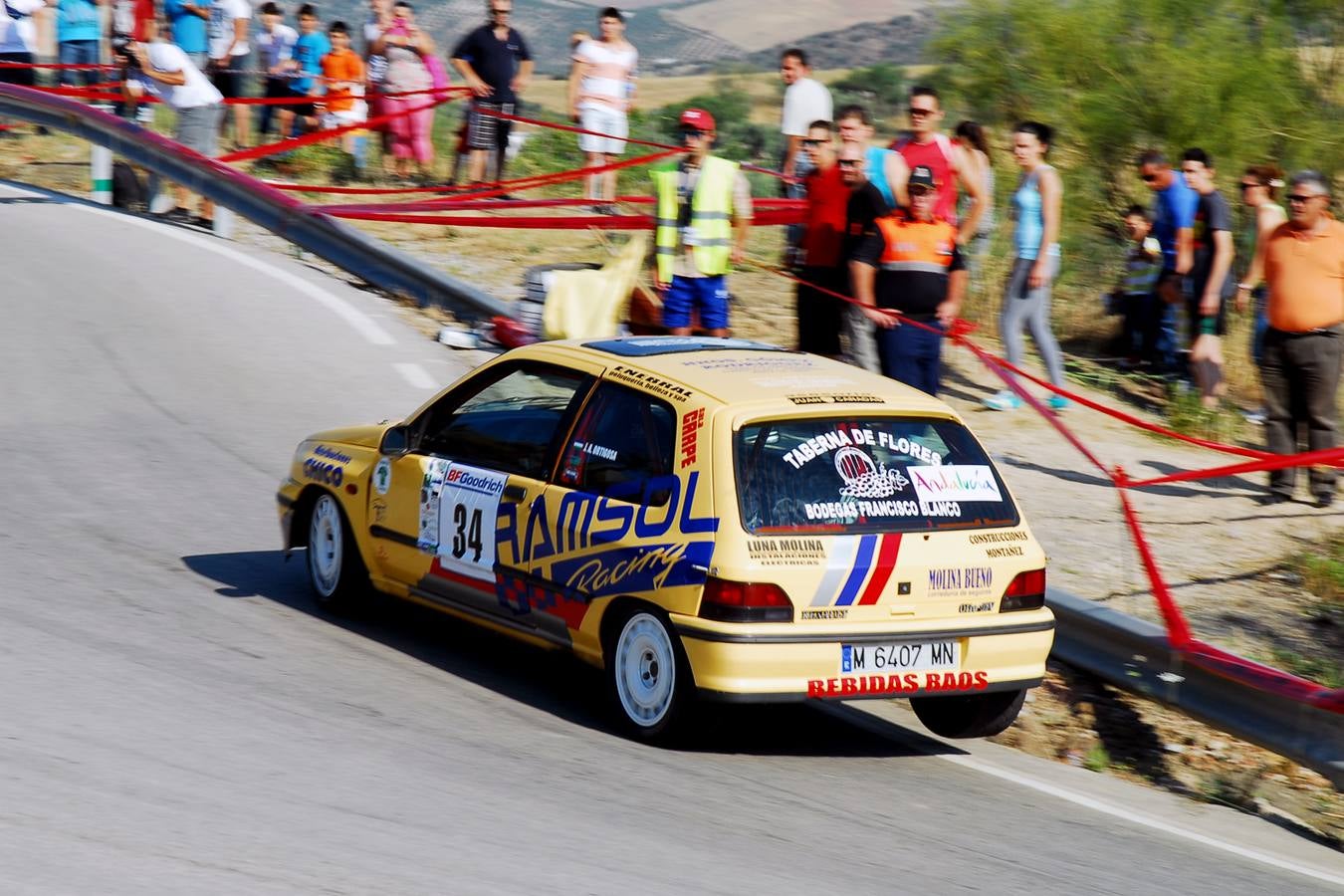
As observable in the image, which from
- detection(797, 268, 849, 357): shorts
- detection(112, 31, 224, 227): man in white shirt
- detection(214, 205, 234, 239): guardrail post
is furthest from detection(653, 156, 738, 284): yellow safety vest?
detection(112, 31, 224, 227): man in white shirt

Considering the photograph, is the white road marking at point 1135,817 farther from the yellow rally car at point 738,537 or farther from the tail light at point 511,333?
the tail light at point 511,333

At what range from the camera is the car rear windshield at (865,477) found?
6.82m

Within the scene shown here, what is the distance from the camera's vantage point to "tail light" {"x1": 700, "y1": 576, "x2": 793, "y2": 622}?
6.59 meters

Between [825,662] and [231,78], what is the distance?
1553 centimetres

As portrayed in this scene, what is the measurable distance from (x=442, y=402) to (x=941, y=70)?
587 inches

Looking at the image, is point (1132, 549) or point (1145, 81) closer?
point (1132, 549)

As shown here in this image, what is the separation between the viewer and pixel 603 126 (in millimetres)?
17859

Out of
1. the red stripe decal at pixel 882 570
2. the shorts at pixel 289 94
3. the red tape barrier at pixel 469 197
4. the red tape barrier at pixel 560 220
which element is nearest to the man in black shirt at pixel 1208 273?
the red tape barrier at pixel 560 220

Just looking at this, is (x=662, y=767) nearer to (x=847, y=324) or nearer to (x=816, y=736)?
(x=816, y=736)

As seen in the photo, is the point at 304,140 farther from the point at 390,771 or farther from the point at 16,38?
the point at 390,771

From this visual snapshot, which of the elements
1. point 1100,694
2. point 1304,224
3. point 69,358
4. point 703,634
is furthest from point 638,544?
point 69,358

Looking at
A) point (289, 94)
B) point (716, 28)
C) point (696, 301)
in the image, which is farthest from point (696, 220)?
point (716, 28)

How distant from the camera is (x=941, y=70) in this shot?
71.3ft

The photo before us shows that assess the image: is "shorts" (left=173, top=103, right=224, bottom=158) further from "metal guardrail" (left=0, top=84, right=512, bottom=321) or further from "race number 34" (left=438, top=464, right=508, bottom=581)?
"race number 34" (left=438, top=464, right=508, bottom=581)
